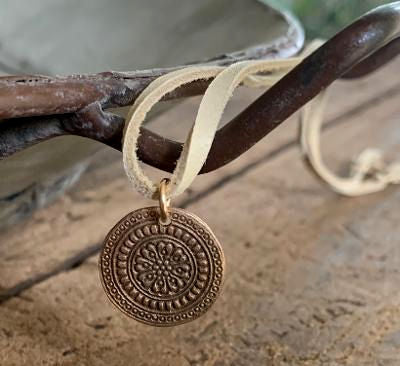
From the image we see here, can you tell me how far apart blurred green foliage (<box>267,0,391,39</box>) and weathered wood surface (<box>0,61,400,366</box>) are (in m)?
0.28

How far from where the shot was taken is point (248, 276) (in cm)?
58

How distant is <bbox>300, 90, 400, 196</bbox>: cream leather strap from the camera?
65 cm

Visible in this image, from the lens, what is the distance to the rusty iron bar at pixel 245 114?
14.5 inches

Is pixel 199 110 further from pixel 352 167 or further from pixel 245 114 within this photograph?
pixel 352 167

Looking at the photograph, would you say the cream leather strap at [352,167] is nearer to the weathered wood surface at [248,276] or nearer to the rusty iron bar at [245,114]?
the weathered wood surface at [248,276]

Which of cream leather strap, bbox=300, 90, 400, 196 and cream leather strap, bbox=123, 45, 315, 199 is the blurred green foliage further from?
cream leather strap, bbox=123, 45, 315, 199

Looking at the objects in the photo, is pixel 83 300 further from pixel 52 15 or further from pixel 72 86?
pixel 52 15

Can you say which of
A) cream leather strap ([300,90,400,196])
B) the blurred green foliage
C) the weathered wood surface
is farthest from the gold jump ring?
the blurred green foliage

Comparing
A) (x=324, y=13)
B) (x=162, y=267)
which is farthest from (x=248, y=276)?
(x=324, y=13)

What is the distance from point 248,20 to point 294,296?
0.77 feet

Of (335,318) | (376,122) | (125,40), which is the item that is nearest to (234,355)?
(335,318)

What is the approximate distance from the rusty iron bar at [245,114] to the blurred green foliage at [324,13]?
63 centimetres

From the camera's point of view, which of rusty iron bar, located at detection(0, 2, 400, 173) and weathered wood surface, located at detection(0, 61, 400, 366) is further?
weathered wood surface, located at detection(0, 61, 400, 366)

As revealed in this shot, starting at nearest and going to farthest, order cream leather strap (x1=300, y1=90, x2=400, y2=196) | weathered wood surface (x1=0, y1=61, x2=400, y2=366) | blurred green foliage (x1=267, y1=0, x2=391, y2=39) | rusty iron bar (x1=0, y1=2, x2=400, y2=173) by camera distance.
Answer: rusty iron bar (x1=0, y1=2, x2=400, y2=173)
weathered wood surface (x1=0, y1=61, x2=400, y2=366)
cream leather strap (x1=300, y1=90, x2=400, y2=196)
blurred green foliage (x1=267, y1=0, x2=391, y2=39)
